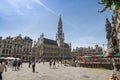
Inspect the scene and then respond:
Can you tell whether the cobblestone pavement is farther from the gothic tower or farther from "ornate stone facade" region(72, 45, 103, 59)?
"ornate stone facade" region(72, 45, 103, 59)

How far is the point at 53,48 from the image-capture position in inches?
4006

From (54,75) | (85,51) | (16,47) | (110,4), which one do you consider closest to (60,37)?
(85,51)

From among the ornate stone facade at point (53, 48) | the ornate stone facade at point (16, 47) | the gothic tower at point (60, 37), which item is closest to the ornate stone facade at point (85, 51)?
the ornate stone facade at point (53, 48)

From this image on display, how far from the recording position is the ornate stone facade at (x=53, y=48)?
296 ft

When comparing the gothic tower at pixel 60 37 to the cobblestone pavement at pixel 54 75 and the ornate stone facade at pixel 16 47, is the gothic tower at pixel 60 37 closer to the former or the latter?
the ornate stone facade at pixel 16 47

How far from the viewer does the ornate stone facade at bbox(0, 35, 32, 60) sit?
6469 centimetres

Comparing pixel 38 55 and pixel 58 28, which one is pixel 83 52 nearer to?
pixel 58 28

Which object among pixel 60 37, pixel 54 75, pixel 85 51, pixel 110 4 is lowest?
pixel 54 75

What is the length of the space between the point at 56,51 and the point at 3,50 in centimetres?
4841

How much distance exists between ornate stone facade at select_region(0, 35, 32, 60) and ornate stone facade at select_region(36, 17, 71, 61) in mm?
12453

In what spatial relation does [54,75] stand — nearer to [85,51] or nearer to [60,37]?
[60,37]

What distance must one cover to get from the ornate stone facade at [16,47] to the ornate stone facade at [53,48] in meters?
12.5

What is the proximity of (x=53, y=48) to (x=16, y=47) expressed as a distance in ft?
121

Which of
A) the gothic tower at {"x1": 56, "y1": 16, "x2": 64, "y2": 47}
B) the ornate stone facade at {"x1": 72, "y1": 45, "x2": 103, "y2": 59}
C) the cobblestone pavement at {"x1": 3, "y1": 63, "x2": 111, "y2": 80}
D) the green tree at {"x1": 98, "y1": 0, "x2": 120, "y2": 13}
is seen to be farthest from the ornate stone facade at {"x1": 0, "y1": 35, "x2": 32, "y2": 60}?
the green tree at {"x1": 98, "y1": 0, "x2": 120, "y2": 13}
